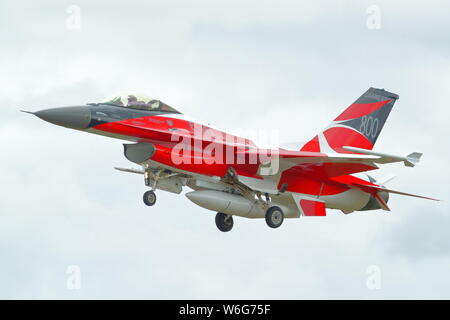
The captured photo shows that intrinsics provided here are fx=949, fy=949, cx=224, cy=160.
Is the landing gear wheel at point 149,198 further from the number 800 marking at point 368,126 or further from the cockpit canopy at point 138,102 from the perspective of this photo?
the number 800 marking at point 368,126

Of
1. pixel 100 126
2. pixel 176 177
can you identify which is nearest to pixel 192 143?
pixel 176 177

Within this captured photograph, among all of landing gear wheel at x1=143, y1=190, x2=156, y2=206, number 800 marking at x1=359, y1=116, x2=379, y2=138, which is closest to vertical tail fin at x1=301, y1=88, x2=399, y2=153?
number 800 marking at x1=359, y1=116, x2=379, y2=138

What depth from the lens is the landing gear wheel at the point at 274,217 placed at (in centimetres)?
3247

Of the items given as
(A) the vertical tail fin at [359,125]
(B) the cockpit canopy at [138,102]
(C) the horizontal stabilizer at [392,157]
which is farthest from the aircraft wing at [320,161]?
(B) the cockpit canopy at [138,102]

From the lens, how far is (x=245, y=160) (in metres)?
31.7

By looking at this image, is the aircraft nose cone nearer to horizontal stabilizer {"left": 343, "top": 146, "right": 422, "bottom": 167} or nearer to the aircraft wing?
the aircraft wing

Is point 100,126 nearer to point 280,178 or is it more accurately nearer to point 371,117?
point 280,178

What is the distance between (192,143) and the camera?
31.0 meters

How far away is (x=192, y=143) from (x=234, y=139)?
1714 millimetres

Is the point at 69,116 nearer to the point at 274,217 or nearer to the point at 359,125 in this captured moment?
the point at 274,217

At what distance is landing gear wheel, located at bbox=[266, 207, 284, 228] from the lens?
32469 millimetres

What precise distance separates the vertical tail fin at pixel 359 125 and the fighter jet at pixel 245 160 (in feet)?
0.12

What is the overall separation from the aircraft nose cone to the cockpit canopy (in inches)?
45.5

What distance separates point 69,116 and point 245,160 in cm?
627
